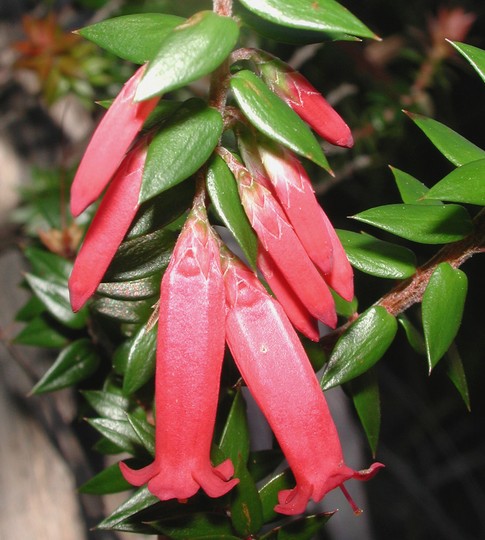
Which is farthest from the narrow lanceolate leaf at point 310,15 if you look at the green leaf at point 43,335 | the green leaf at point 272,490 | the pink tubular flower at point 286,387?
the green leaf at point 43,335

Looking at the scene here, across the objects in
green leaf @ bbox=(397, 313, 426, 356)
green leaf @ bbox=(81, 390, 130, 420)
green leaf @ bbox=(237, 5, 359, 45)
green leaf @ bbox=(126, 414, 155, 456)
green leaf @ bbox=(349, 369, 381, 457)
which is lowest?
green leaf @ bbox=(81, 390, 130, 420)

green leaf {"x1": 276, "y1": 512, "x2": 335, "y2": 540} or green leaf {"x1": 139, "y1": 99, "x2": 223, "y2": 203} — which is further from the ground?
green leaf {"x1": 139, "y1": 99, "x2": 223, "y2": 203}

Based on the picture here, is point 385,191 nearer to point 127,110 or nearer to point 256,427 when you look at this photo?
A: point 256,427

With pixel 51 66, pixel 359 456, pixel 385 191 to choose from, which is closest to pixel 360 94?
pixel 385 191

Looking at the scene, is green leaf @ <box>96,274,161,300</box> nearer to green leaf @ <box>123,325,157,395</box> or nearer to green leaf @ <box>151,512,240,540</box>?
green leaf @ <box>123,325,157,395</box>

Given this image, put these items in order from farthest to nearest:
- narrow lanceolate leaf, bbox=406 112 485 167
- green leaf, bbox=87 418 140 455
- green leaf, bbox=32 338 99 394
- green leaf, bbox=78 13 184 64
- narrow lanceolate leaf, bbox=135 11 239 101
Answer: green leaf, bbox=32 338 99 394 → green leaf, bbox=87 418 140 455 → narrow lanceolate leaf, bbox=406 112 485 167 → green leaf, bbox=78 13 184 64 → narrow lanceolate leaf, bbox=135 11 239 101

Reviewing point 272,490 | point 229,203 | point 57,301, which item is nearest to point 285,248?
point 229,203

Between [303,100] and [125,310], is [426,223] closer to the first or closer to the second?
[303,100]

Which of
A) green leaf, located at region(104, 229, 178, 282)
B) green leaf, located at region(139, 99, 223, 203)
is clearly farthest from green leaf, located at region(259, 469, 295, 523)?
green leaf, located at region(139, 99, 223, 203)
